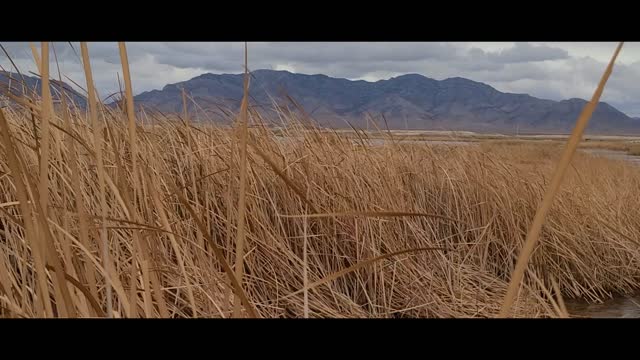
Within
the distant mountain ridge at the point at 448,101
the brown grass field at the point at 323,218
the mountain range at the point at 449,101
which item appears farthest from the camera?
the distant mountain ridge at the point at 448,101

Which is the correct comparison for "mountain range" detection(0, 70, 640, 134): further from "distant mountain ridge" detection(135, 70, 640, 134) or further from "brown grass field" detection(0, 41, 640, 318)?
"brown grass field" detection(0, 41, 640, 318)

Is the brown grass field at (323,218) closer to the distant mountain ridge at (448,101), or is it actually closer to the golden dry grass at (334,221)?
the golden dry grass at (334,221)

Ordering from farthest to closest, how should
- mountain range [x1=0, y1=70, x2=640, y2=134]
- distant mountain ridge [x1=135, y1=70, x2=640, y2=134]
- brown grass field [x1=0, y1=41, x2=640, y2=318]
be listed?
distant mountain ridge [x1=135, y1=70, x2=640, y2=134] < mountain range [x1=0, y1=70, x2=640, y2=134] < brown grass field [x1=0, y1=41, x2=640, y2=318]

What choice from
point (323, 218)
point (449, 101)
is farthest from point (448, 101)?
point (323, 218)

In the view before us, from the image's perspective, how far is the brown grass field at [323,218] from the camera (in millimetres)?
1943

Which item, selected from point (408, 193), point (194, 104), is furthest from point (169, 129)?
point (408, 193)

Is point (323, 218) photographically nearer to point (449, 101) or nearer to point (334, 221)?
point (334, 221)

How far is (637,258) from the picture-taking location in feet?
12.2

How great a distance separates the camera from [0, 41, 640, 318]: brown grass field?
6.38ft

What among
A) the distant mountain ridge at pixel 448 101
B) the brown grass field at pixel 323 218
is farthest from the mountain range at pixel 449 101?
the brown grass field at pixel 323 218

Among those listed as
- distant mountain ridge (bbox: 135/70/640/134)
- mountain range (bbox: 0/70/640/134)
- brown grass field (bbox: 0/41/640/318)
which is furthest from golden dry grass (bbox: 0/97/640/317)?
distant mountain ridge (bbox: 135/70/640/134)
